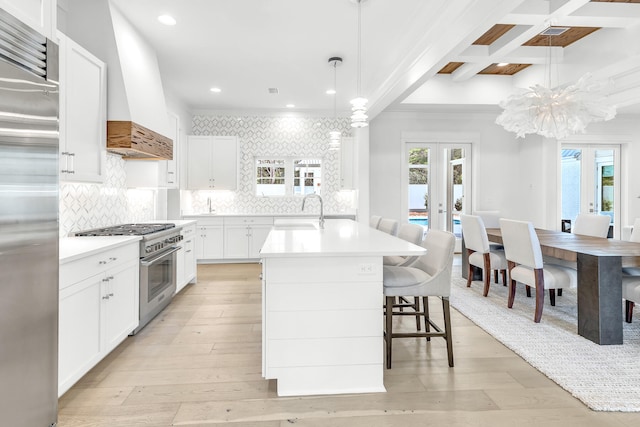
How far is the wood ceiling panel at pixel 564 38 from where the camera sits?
4.27m

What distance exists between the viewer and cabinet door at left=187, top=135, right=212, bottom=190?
6141 mm

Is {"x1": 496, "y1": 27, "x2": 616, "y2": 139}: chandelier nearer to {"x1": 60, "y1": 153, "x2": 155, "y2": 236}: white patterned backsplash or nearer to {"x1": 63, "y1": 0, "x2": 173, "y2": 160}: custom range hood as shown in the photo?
{"x1": 63, "y1": 0, "x2": 173, "y2": 160}: custom range hood

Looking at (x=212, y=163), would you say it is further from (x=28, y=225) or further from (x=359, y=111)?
(x=28, y=225)

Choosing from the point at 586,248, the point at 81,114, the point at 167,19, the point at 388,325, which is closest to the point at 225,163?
the point at 167,19

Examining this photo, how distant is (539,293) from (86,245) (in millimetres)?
3678

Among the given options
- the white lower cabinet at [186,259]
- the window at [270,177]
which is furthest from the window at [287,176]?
the white lower cabinet at [186,259]

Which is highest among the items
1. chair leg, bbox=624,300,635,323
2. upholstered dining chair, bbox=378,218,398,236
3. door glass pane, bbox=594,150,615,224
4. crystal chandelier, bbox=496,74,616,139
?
crystal chandelier, bbox=496,74,616,139

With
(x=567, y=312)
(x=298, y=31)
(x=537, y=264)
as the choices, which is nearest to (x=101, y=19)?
(x=298, y=31)

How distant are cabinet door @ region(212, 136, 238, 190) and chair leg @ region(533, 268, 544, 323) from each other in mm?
4782

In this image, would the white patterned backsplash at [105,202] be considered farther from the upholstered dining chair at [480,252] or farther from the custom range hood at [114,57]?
the upholstered dining chair at [480,252]

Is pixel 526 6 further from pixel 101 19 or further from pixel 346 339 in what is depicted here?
pixel 101 19

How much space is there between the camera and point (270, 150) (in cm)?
664

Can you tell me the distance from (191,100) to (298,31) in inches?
122

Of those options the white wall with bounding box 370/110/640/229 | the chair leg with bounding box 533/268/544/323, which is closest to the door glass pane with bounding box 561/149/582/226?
the white wall with bounding box 370/110/640/229
